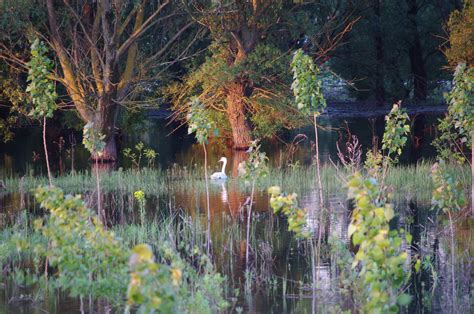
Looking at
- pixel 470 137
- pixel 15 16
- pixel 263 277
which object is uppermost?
pixel 15 16

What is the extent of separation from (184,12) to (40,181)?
423 inches

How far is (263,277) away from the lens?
37.5 ft

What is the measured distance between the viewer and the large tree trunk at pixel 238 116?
110ft

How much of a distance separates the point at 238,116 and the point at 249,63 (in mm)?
3092

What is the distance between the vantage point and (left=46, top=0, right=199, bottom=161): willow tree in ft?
96.4

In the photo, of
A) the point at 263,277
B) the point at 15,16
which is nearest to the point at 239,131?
the point at 15,16

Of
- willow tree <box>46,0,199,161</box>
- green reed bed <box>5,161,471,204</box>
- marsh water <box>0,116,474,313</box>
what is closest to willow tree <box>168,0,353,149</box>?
willow tree <box>46,0,199,161</box>

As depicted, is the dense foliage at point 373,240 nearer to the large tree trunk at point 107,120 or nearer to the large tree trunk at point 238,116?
the large tree trunk at point 107,120

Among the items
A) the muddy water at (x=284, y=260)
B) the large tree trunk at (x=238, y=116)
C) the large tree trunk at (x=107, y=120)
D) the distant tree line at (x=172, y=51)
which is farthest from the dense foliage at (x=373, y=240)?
the large tree trunk at (x=238, y=116)

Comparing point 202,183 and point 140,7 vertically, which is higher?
point 140,7

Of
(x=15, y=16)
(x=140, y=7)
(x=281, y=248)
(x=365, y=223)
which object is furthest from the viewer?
(x=140, y=7)

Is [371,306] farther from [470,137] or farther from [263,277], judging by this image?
[470,137]

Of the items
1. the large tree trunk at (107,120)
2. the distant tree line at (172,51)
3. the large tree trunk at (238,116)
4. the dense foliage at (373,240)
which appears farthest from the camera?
the large tree trunk at (238,116)

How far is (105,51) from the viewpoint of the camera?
30203 mm
